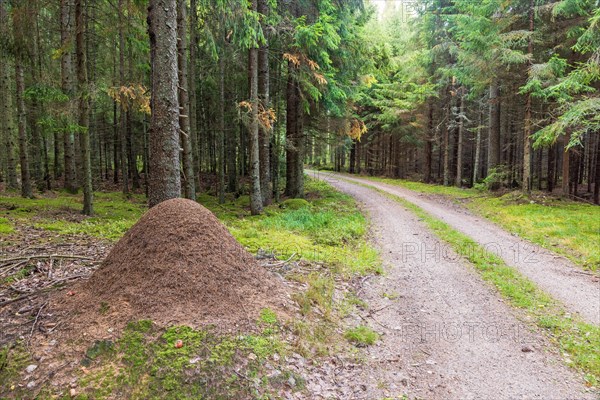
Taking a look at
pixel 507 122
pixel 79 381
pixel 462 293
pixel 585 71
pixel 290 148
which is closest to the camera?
pixel 79 381

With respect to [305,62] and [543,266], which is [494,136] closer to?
[305,62]

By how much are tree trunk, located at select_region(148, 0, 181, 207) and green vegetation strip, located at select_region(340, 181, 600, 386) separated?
607 cm

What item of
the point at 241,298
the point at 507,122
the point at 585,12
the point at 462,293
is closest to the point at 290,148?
the point at 462,293

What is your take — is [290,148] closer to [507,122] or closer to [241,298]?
[241,298]

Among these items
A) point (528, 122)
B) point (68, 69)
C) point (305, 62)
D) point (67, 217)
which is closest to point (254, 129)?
point (305, 62)

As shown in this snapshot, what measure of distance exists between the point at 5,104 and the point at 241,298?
47.0 ft

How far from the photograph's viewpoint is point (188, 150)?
10992mm

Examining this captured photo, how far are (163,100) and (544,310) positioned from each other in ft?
23.2

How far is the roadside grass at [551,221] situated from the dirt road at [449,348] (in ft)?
12.1

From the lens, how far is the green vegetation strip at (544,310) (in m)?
4.39

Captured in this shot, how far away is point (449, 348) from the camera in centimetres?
457

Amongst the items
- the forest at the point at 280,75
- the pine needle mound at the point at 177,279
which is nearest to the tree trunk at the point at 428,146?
the forest at the point at 280,75

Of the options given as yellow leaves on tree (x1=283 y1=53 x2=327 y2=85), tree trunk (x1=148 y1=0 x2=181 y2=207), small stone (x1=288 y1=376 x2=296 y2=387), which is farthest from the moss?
small stone (x1=288 y1=376 x2=296 y2=387)

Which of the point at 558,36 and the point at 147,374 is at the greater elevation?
the point at 558,36
